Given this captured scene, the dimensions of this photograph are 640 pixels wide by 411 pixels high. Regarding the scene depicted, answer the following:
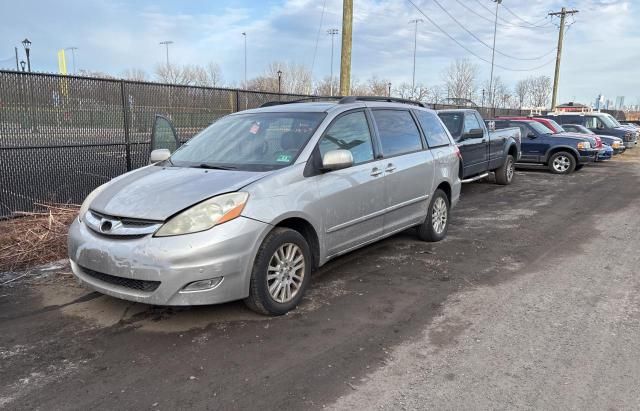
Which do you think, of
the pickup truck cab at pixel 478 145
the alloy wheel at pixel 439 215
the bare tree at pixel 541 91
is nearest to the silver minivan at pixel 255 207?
the alloy wheel at pixel 439 215

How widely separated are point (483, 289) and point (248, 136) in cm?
276

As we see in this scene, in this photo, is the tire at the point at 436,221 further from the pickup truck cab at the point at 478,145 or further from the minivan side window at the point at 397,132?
the pickup truck cab at the point at 478,145

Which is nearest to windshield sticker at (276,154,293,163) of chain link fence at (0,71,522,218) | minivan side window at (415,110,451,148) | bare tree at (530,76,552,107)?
minivan side window at (415,110,451,148)

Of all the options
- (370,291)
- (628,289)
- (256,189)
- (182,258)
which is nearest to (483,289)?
(370,291)

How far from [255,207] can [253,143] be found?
1.11 meters

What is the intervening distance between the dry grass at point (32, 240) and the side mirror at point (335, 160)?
3574 millimetres

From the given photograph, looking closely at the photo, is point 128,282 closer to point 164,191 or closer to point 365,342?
point 164,191

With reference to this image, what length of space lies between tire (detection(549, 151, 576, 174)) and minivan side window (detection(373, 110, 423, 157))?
11.2 m

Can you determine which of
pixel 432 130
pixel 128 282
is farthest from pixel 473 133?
pixel 128 282

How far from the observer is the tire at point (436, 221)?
20.8ft

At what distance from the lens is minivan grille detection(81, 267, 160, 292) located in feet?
12.0

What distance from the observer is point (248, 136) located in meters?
4.89

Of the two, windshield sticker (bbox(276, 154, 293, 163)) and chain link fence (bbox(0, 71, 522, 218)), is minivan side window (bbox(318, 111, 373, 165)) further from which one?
chain link fence (bbox(0, 71, 522, 218))

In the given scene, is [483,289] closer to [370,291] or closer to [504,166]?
[370,291]
